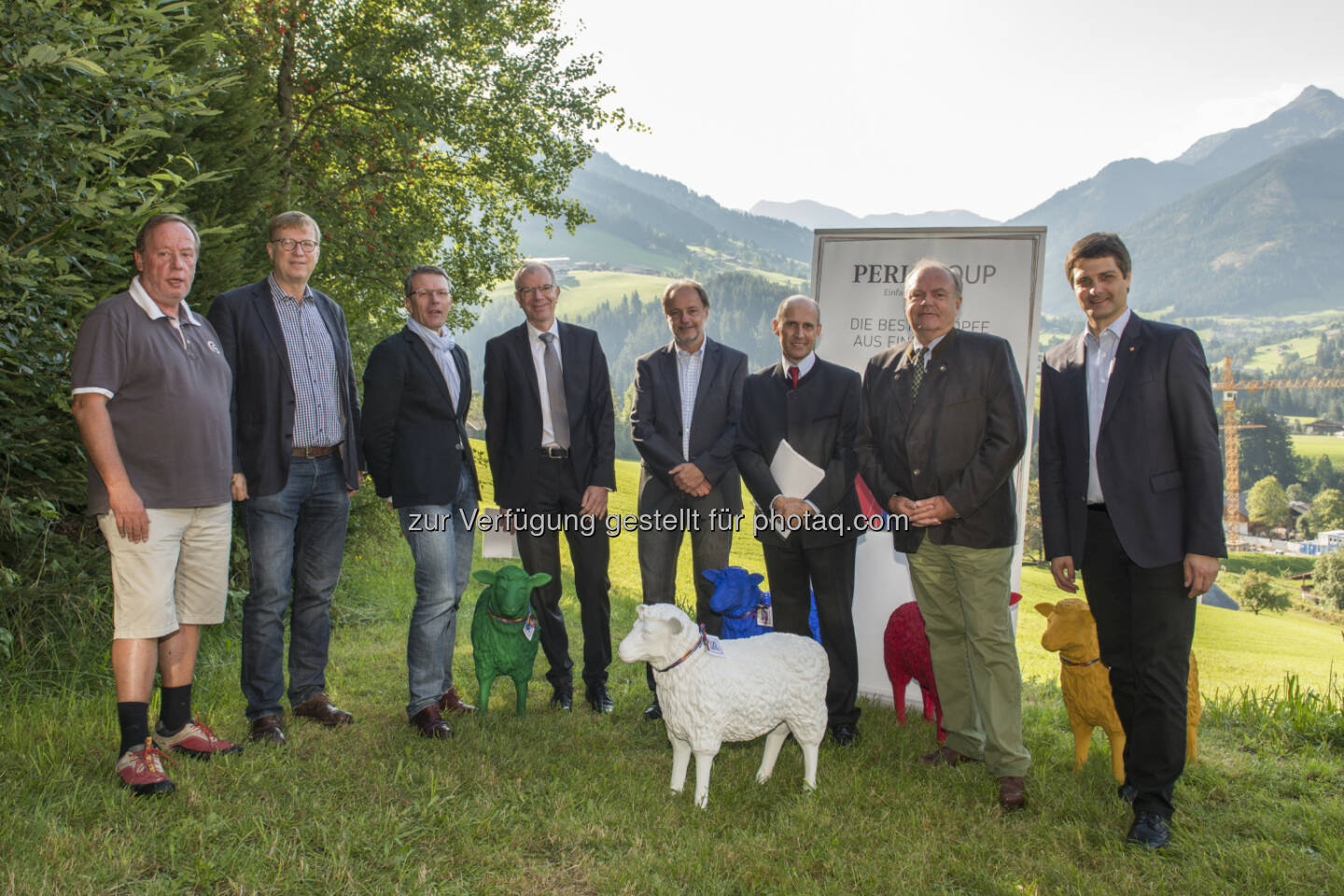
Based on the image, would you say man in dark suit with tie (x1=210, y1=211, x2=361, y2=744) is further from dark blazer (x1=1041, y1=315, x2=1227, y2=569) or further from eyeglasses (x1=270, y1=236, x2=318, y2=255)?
dark blazer (x1=1041, y1=315, x2=1227, y2=569)

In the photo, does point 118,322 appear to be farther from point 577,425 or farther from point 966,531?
point 966,531

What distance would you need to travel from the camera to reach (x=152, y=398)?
10.8 ft

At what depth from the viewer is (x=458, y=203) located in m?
12.0

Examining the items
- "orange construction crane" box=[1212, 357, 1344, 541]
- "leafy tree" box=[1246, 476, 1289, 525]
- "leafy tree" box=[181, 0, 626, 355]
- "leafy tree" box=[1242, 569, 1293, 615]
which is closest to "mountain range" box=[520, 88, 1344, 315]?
"orange construction crane" box=[1212, 357, 1344, 541]

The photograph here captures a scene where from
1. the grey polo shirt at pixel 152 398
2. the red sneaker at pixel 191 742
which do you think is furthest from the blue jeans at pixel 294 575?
the grey polo shirt at pixel 152 398

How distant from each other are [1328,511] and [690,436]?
8970 cm

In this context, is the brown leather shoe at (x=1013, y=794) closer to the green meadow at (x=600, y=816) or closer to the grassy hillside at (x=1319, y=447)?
the green meadow at (x=600, y=816)

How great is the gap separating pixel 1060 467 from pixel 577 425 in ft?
8.59

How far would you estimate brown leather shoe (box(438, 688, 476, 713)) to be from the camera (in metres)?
4.65

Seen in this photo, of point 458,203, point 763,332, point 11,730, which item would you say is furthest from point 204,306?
point 763,332

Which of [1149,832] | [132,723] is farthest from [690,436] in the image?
[132,723]

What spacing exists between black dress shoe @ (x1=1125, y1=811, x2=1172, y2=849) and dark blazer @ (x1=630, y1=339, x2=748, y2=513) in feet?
8.04

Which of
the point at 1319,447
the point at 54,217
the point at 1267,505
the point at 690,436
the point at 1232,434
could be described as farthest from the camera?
the point at 1319,447

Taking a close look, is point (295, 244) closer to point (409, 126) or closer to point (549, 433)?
point (549, 433)
